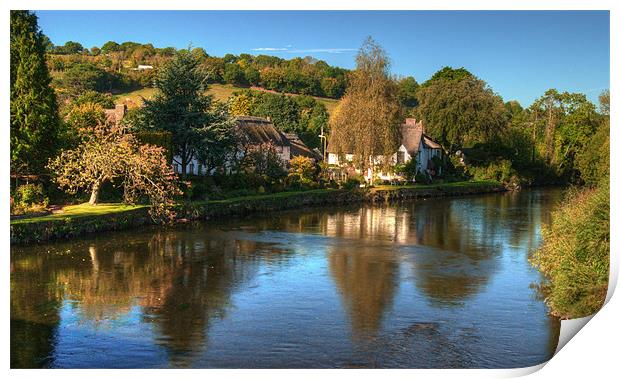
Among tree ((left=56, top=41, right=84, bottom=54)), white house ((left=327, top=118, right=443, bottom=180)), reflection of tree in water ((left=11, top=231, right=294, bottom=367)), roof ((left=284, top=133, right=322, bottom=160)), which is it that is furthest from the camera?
tree ((left=56, top=41, right=84, bottom=54))

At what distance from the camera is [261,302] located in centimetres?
1750

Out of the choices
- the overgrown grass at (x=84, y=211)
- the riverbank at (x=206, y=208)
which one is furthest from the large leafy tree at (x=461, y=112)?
the overgrown grass at (x=84, y=211)

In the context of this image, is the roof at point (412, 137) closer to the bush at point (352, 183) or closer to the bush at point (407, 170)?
the bush at point (407, 170)

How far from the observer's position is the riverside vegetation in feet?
80.3

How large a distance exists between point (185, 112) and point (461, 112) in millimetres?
27627

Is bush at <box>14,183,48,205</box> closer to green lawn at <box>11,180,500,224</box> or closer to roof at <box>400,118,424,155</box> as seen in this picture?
green lawn at <box>11,180,500,224</box>

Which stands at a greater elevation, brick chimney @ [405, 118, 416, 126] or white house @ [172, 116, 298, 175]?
brick chimney @ [405, 118, 416, 126]

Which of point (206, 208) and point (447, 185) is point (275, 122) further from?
point (206, 208)

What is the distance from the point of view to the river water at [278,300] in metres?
13.9

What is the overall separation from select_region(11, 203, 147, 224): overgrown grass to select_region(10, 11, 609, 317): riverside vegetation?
432 mm

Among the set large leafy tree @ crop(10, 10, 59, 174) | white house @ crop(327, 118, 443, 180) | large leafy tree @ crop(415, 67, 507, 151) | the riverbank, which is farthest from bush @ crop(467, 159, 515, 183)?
large leafy tree @ crop(10, 10, 59, 174)

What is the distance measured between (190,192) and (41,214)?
8.68m
